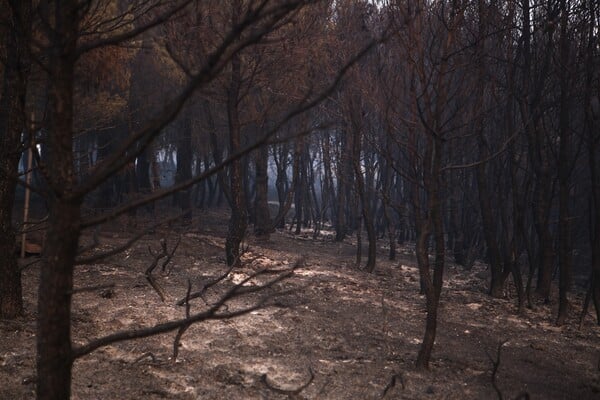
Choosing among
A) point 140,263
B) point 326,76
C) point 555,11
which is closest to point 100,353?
point 140,263

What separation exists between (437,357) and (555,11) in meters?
6.72

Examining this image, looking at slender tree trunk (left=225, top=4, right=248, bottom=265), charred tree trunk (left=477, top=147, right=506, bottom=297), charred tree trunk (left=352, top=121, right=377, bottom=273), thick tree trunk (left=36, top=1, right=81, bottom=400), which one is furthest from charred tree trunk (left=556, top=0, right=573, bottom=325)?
→ thick tree trunk (left=36, top=1, right=81, bottom=400)

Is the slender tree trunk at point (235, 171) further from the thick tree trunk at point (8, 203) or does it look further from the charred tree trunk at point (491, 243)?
the thick tree trunk at point (8, 203)

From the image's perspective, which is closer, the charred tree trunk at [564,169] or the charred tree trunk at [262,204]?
the charred tree trunk at [564,169]

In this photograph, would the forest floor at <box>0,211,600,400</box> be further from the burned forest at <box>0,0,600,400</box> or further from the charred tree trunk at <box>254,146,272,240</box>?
the charred tree trunk at <box>254,146,272,240</box>

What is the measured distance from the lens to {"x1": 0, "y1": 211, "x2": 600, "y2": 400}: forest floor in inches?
186

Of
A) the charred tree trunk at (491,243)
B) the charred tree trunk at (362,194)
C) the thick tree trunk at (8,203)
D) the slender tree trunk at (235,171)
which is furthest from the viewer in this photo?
the charred tree trunk at (362,194)

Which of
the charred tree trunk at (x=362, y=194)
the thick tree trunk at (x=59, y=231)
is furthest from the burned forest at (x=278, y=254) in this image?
the charred tree trunk at (x=362, y=194)

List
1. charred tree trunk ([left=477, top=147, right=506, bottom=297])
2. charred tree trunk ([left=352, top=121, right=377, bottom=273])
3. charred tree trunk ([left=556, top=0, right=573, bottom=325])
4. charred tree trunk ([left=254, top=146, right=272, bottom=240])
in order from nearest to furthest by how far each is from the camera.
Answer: charred tree trunk ([left=556, top=0, right=573, bottom=325]), charred tree trunk ([left=477, top=147, right=506, bottom=297]), charred tree trunk ([left=352, top=121, right=377, bottom=273]), charred tree trunk ([left=254, top=146, right=272, bottom=240])

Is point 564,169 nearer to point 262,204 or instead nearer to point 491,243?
point 491,243

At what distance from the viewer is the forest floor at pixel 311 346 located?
186 inches

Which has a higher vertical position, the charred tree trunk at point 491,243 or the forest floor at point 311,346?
the charred tree trunk at point 491,243

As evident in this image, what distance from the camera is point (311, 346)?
20.8 ft

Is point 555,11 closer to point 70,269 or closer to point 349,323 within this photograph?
point 349,323
